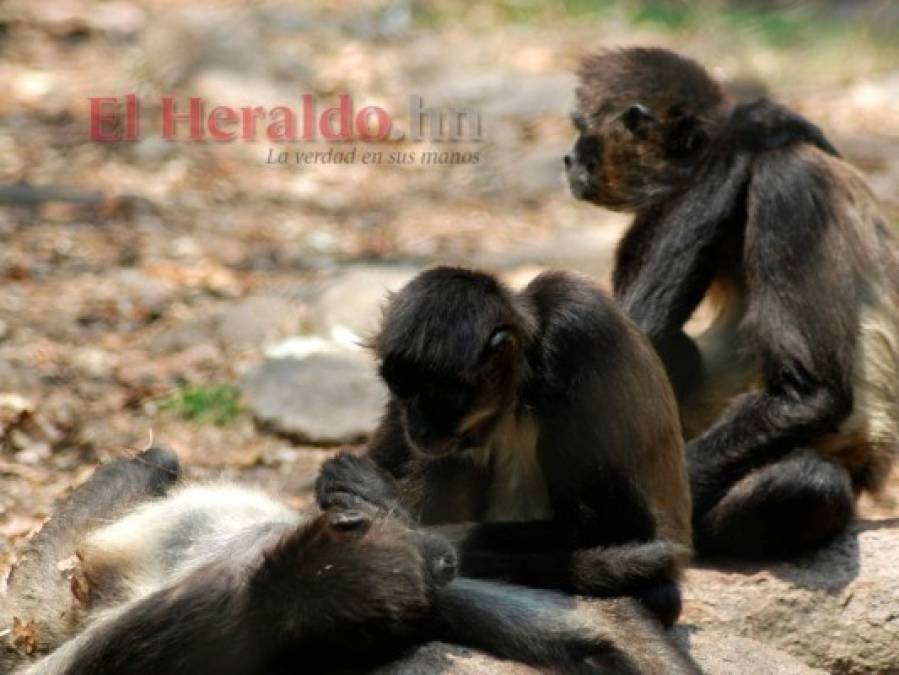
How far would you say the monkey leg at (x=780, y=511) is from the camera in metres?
6.28

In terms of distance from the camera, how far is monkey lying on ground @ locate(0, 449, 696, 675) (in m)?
4.47

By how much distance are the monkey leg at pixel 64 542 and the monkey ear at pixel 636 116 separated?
281cm

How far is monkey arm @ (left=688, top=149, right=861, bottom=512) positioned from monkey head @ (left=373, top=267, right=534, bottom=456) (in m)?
1.52

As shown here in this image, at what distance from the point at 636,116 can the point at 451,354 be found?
2.59 metres

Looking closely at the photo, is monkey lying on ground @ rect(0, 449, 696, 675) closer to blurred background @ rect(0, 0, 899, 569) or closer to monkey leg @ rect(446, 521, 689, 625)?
monkey leg @ rect(446, 521, 689, 625)

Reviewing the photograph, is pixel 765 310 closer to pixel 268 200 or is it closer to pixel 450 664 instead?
pixel 450 664

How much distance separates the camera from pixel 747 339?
673 centimetres

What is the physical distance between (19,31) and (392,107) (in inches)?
149

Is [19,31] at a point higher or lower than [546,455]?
higher

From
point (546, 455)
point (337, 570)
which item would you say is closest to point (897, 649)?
point (546, 455)

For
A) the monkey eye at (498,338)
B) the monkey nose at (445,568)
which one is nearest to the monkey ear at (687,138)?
the monkey eye at (498,338)

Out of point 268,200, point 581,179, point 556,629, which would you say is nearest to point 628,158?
point 581,179

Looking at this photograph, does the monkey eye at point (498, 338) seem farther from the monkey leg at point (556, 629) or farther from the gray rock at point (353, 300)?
the gray rock at point (353, 300)

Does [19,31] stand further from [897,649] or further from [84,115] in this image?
[897,649]
